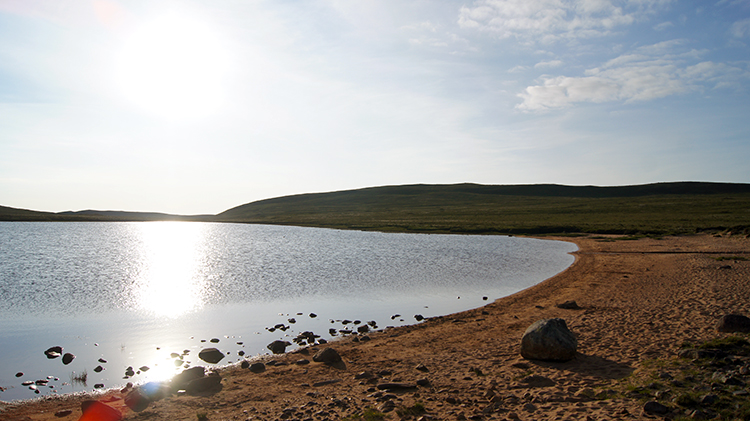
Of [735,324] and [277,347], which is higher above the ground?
[735,324]

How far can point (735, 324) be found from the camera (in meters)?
14.1

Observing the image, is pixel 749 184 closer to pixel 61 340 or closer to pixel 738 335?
pixel 738 335

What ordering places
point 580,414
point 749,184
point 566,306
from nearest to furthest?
point 580,414
point 566,306
point 749,184

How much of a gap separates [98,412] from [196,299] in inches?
607

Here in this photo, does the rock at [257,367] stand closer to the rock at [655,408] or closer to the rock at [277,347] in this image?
the rock at [277,347]

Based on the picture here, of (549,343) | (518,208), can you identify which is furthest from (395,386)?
(518,208)

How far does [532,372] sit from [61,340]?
55.0 ft

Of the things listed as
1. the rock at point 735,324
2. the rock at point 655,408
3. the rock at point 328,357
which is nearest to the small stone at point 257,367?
the rock at point 328,357

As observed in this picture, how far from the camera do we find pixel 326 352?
14102mm

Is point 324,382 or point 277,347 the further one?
point 277,347

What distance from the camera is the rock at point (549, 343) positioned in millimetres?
12656

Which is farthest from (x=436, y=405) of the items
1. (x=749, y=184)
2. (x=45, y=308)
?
(x=749, y=184)

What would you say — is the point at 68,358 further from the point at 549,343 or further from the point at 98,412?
the point at 549,343

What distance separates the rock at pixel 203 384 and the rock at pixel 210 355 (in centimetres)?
235
